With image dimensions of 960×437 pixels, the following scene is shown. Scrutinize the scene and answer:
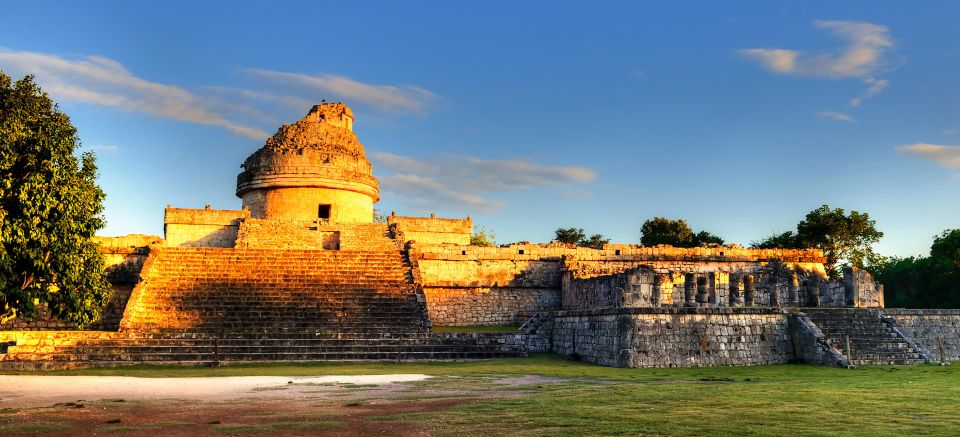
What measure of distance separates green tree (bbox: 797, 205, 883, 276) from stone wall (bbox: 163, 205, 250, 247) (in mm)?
26915

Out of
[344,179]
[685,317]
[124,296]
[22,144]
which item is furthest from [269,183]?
[685,317]

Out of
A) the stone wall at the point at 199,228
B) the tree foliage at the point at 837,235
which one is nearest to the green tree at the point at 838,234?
the tree foliage at the point at 837,235

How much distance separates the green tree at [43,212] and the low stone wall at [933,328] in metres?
19.5

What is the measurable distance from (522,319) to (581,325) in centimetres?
617

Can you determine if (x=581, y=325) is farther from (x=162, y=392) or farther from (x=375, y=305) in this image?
(x=162, y=392)

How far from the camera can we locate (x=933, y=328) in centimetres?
2000

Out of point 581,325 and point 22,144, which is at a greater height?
point 22,144

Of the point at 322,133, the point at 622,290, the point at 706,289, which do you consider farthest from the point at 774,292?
the point at 322,133

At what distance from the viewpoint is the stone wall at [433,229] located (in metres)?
29.9

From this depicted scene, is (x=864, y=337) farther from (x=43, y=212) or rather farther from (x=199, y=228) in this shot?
(x=199, y=228)

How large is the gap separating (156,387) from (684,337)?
10.9 metres

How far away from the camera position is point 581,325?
1873cm

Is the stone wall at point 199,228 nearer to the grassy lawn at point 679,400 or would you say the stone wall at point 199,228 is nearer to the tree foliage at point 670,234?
the grassy lawn at point 679,400

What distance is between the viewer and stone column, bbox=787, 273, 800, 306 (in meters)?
21.4
